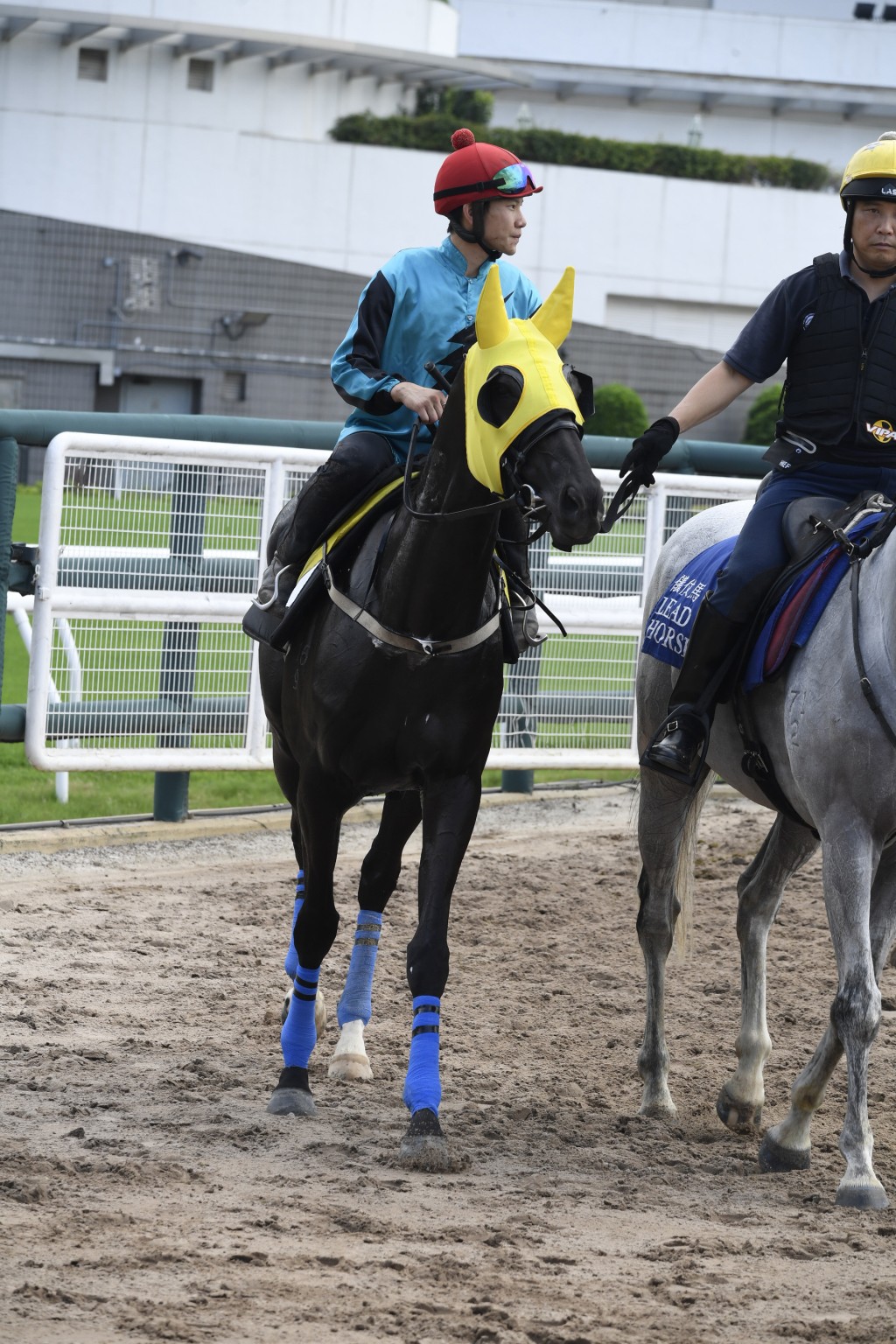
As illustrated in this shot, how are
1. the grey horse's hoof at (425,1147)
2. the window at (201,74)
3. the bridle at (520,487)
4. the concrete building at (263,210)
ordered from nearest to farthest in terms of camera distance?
the bridle at (520,487) → the grey horse's hoof at (425,1147) → the concrete building at (263,210) → the window at (201,74)

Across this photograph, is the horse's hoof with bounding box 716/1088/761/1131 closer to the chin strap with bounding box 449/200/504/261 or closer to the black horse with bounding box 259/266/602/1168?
the black horse with bounding box 259/266/602/1168

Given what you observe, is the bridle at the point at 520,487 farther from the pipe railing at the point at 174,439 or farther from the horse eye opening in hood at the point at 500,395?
the pipe railing at the point at 174,439

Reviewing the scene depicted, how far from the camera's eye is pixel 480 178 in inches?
180

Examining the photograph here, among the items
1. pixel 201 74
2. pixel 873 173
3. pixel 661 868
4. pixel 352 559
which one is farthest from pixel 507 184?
pixel 201 74

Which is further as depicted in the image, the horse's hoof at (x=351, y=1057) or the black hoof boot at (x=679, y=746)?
the horse's hoof at (x=351, y=1057)

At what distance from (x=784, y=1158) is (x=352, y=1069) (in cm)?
136

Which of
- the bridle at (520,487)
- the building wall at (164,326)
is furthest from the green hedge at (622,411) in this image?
the bridle at (520,487)

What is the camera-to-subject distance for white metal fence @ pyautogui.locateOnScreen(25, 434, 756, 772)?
293 inches

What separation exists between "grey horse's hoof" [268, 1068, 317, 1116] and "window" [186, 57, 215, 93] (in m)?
32.1

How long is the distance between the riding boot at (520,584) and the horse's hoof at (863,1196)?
163cm

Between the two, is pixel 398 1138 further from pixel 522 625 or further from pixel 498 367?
pixel 498 367

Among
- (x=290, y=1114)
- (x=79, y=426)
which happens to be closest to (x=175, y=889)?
(x=79, y=426)

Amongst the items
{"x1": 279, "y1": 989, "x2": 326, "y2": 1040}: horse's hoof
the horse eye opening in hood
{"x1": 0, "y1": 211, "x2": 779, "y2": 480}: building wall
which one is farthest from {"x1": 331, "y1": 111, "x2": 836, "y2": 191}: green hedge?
the horse eye opening in hood

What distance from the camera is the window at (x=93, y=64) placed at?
1296 inches
